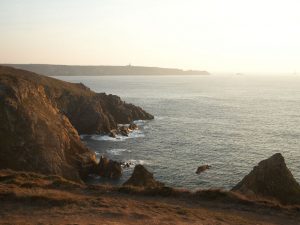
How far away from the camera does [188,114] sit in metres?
128

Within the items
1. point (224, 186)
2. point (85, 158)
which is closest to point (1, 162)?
point (85, 158)

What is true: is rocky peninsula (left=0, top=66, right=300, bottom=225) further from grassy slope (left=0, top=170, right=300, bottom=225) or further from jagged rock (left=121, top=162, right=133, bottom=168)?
jagged rock (left=121, top=162, right=133, bottom=168)

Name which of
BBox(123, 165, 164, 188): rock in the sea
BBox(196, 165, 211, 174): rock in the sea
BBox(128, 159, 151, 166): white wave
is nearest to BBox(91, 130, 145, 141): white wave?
BBox(128, 159, 151, 166): white wave

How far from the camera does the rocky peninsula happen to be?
1065 inches

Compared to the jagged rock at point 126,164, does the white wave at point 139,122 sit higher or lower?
higher

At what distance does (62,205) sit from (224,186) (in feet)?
107

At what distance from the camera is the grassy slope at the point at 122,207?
26.3m

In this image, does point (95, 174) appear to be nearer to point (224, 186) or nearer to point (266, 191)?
point (224, 186)

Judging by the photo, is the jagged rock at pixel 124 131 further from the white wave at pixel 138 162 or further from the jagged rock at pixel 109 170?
the jagged rock at pixel 109 170

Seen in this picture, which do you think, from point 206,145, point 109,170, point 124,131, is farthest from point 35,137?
point 206,145

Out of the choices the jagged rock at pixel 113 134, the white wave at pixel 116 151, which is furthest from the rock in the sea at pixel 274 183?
the jagged rock at pixel 113 134

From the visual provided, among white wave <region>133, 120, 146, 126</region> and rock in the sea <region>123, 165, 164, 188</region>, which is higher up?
rock in the sea <region>123, 165, 164, 188</region>

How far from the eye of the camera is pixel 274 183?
1554 inches

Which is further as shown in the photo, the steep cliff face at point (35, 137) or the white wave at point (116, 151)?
the white wave at point (116, 151)
